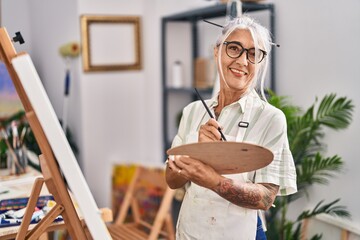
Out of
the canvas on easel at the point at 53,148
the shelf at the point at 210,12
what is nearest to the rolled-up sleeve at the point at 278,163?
the canvas on easel at the point at 53,148

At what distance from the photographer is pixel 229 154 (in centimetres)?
143

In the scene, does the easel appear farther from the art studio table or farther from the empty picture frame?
the empty picture frame

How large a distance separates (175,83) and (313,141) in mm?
1399

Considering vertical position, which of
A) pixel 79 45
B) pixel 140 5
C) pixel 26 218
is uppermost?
pixel 140 5

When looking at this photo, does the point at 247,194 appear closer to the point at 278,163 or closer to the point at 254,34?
the point at 278,163

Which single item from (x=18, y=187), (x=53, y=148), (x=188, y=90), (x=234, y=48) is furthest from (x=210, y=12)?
(x=53, y=148)

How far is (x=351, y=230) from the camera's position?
2.52m

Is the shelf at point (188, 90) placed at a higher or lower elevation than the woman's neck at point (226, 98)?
lower

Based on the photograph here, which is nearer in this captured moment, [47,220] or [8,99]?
[47,220]

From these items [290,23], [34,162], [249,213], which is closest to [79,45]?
[34,162]

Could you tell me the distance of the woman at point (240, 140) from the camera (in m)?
1.59

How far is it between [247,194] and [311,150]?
1.30 meters

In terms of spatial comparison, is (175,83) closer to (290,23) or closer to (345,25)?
(290,23)

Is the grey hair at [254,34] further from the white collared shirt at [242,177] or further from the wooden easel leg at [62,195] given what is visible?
the wooden easel leg at [62,195]
